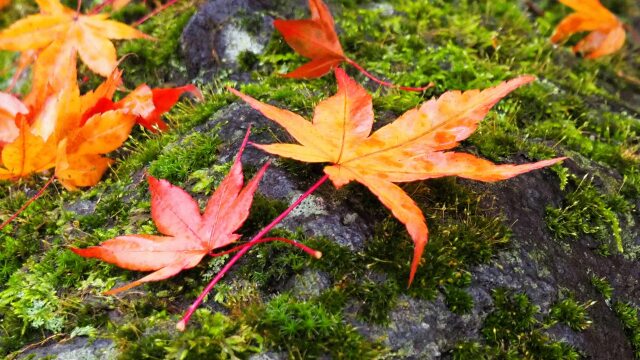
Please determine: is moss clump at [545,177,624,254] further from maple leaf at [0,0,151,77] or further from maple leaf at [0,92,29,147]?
maple leaf at [0,92,29,147]

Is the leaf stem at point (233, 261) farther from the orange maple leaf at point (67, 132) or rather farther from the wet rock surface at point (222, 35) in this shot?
the wet rock surface at point (222, 35)

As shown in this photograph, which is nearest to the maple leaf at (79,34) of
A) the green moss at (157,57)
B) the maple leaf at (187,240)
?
the green moss at (157,57)

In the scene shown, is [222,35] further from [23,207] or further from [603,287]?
[603,287]

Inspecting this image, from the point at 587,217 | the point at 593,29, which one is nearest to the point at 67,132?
the point at 587,217

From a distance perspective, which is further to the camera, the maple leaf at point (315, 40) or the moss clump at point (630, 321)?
the maple leaf at point (315, 40)

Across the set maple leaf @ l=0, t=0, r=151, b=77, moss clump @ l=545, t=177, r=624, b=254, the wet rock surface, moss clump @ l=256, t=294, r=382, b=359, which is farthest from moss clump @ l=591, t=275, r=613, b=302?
maple leaf @ l=0, t=0, r=151, b=77

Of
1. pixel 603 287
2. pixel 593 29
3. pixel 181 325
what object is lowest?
pixel 603 287
